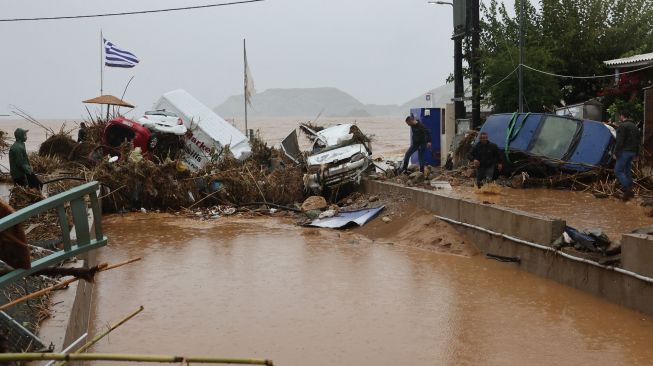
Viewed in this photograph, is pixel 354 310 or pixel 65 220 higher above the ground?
pixel 65 220

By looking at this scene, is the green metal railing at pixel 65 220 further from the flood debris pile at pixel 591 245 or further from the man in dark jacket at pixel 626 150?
the man in dark jacket at pixel 626 150

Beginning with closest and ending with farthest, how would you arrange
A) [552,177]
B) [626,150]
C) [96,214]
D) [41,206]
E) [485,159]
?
[41,206] < [96,214] < [626,150] < [485,159] < [552,177]

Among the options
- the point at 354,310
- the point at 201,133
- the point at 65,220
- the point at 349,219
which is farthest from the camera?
the point at 201,133

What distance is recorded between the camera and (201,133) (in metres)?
20.5

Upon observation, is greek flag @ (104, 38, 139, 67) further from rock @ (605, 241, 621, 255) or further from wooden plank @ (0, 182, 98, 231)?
wooden plank @ (0, 182, 98, 231)

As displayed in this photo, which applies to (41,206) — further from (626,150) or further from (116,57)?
(116,57)

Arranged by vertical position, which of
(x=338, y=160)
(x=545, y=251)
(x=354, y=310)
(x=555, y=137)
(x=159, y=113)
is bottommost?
(x=354, y=310)

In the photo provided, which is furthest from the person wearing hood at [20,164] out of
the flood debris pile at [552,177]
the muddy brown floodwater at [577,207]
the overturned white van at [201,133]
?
the muddy brown floodwater at [577,207]

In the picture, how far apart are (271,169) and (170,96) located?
16.8 feet

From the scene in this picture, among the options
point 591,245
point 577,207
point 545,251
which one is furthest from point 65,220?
point 577,207

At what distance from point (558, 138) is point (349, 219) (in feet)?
16.7

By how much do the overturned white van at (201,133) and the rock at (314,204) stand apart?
4.02 m

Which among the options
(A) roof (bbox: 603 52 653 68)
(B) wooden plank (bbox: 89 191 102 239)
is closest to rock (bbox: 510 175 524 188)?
(A) roof (bbox: 603 52 653 68)

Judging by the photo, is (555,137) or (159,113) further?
(159,113)
